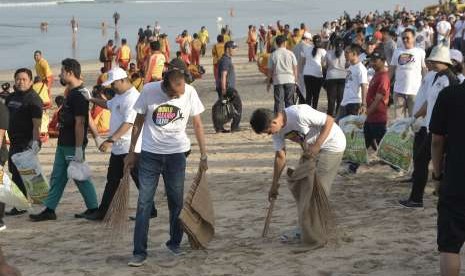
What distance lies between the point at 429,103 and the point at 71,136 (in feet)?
11.2

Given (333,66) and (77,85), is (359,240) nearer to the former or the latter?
(77,85)

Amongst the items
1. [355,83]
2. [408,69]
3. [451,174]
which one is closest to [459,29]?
[408,69]

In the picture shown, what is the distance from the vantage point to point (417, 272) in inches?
250

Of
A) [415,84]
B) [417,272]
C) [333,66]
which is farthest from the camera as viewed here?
[333,66]

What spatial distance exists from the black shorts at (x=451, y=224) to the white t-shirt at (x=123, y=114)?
11.4 ft

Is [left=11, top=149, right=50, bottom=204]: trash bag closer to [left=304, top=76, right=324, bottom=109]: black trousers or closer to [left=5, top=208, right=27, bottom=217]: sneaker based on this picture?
[left=5, top=208, right=27, bottom=217]: sneaker

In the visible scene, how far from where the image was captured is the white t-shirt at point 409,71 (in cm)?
1161

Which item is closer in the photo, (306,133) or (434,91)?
(306,133)

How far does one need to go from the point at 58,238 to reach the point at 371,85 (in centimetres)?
425

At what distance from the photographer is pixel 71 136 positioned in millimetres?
8352

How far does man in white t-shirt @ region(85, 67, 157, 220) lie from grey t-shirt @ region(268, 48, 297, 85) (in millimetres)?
5475

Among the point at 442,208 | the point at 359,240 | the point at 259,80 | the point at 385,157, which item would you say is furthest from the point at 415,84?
the point at 259,80

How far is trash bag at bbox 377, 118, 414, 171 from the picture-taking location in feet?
29.6

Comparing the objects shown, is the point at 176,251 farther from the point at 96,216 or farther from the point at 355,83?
the point at 355,83
